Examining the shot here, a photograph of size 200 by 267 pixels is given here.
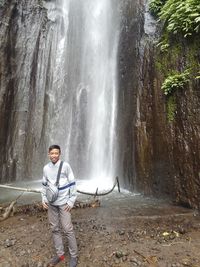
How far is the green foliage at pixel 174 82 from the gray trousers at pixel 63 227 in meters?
5.31

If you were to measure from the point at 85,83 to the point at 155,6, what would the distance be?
9.37 metres

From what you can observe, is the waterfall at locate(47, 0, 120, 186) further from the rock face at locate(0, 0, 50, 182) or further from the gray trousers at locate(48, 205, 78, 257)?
the gray trousers at locate(48, 205, 78, 257)

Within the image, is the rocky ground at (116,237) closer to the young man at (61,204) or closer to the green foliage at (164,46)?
the young man at (61,204)

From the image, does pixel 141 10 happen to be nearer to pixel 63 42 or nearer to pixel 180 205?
pixel 180 205

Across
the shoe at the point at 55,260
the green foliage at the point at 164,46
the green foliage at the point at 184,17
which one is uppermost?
the green foliage at the point at 184,17

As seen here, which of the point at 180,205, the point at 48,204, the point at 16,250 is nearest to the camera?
the point at 48,204

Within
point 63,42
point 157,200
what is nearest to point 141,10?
point 157,200

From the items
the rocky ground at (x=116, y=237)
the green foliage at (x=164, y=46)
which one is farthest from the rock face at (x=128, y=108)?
the rocky ground at (x=116, y=237)

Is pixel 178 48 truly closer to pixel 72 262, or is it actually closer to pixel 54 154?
pixel 54 154

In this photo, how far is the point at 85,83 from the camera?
1897cm

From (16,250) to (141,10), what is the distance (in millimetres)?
10271

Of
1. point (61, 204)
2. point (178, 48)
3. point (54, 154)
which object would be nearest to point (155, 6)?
point (178, 48)

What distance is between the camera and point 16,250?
16.6ft

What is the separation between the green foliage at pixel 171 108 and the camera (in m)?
8.30
